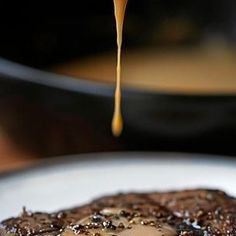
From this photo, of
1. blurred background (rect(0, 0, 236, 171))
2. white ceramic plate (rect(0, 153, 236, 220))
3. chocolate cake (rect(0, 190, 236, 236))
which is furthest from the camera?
blurred background (rect(0, 0, 236, 171))

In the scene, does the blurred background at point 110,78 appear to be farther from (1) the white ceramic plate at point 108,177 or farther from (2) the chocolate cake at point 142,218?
(2) the chocolate cake at point 142,218

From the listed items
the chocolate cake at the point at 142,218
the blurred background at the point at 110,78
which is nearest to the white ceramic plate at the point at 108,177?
the blurred background at the point at 110,78

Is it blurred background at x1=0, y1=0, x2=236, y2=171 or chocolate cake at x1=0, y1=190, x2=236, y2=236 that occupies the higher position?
blurred background at x1=0, y1=0, x2=236, y2=171

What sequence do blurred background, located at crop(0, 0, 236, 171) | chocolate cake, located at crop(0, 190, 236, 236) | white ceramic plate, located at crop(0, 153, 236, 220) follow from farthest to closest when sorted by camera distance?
blurred background, located at crop(0, 0, 236, 171) < white ceramic plate, located at crop(0, 153, 236, 220) < chocolate cake, located at crop(0, 190, 236, 236)

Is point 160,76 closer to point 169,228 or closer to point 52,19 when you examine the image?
point 52,19

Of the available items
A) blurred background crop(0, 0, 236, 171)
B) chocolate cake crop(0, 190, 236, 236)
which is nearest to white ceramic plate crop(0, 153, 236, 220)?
blurred background crop(0, 0, 236, 171)

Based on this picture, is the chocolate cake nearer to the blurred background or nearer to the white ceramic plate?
the white ceramic plate

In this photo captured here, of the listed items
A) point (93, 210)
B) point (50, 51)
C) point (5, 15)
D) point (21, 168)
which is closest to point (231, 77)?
point (50, 51)

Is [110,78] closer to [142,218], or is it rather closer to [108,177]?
[108,177]
